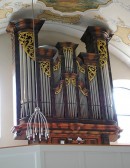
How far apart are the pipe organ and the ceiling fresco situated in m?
0.35

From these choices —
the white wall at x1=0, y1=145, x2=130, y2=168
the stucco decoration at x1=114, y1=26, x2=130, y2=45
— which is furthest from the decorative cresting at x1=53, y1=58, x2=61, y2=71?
the white wall at x1=0, y1=145, x2=130, y2=168

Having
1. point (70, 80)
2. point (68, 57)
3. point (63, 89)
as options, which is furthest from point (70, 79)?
point (68, 57)

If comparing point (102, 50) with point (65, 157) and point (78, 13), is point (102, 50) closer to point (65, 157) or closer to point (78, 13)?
point (78, 13)

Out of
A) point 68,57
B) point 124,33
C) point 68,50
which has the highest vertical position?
point 124,33

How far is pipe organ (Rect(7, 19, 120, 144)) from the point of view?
33.5 ft

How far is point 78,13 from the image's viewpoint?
11.3 meters

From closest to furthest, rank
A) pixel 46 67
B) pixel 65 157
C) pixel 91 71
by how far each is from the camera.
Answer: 1. pixel 65 157
2. pixel 46 67
3. pixel 91 71

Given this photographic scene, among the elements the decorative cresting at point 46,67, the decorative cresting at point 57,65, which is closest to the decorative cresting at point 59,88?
the decorative cresting at point 46,67

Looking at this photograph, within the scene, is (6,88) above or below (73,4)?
below

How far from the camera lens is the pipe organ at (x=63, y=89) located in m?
10.2

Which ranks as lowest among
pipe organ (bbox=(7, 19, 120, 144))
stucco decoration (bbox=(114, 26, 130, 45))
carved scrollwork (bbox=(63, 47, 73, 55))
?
pipe organ (bbox=(7, 19, 120, 144))

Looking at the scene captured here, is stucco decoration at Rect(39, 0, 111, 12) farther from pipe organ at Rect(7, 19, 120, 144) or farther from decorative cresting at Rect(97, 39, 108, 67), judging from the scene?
decorative cresting at Rect(97, 39, 108, 67)

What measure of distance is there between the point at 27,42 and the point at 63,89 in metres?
1.49

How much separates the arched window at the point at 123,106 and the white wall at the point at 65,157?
2.86 meters
